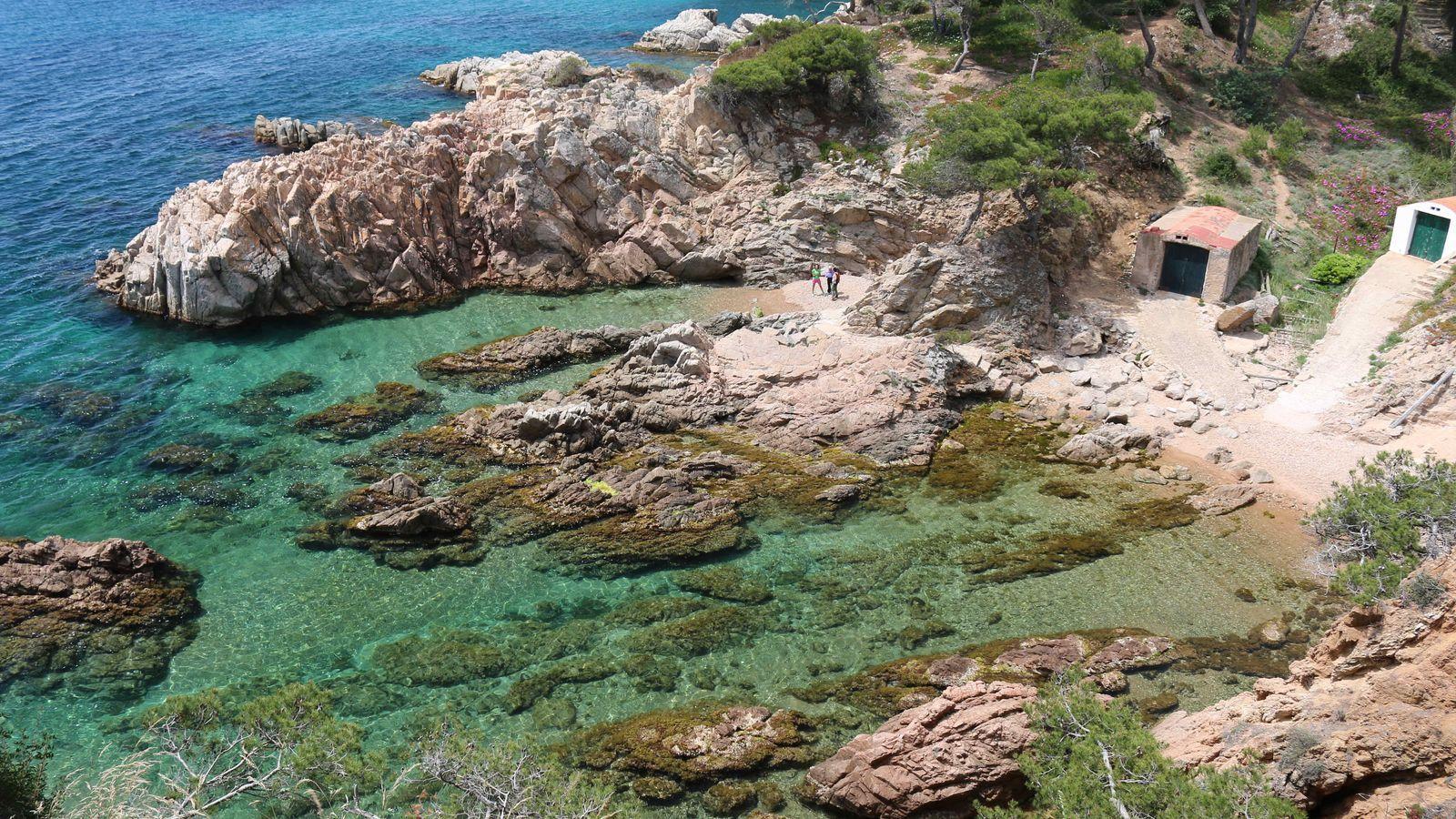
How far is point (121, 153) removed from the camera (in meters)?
64.1

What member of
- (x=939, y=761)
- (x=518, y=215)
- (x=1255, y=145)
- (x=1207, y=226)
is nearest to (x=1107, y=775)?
(x=939, y=761)

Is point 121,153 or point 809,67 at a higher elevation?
point 809,67

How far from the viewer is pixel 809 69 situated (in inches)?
2073

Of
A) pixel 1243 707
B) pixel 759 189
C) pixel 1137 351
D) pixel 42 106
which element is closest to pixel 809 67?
pixel 759 189

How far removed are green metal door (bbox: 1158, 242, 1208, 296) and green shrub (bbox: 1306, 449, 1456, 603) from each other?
17.2 metres

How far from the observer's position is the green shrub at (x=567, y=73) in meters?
70.2

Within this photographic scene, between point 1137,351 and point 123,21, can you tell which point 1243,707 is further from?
point 123,21

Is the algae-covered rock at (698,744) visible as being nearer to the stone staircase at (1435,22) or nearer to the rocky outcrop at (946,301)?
the rocky outcrop at (946,301)

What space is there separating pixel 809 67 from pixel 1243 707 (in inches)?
1654

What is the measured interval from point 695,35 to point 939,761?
75394 millimetres

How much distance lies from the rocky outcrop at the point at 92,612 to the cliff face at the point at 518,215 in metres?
18.6

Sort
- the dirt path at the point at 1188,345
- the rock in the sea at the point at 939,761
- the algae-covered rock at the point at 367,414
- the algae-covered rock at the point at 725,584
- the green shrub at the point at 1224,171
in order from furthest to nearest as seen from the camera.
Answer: the green shrub at the point at 1224,171, the dirt path at the point at 1188,345, the algae-covered rock at the point at 367,414, the algae-covered rock at the point at 725,584, the rock in the sea at the point at 939,761

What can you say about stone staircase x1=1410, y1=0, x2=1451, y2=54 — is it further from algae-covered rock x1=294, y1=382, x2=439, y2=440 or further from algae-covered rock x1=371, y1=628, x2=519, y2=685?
algae-covered rock x1=371, y1=628, x2=519, y2=685

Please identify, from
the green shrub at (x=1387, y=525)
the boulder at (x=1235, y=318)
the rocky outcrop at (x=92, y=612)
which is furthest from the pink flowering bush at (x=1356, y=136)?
the rocky outcrop at (x=92, y=612)
